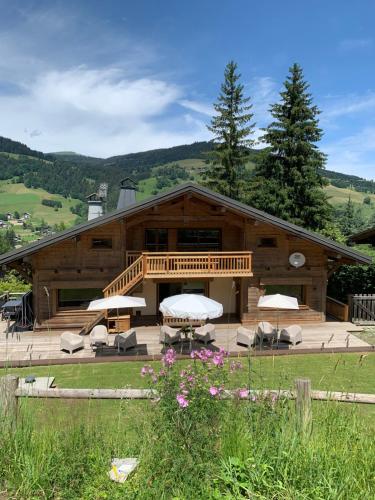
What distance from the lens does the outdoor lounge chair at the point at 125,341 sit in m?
13.2

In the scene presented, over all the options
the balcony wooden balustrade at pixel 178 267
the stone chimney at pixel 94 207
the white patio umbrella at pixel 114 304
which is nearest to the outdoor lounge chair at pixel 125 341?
the white patio umbrella at pixel 114 304

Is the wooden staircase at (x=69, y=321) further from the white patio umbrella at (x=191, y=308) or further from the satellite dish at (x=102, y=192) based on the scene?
the satellite dish at (x=102, y=192)

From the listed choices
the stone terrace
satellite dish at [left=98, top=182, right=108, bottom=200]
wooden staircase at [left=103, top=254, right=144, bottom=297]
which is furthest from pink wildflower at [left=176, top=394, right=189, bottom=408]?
satellite dish at [left=98, top=182, right=108, bottom=200]

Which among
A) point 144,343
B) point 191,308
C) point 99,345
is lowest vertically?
point 144,343

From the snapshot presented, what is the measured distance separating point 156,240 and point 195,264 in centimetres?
261

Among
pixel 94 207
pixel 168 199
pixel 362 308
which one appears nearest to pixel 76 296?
pixel 168 199

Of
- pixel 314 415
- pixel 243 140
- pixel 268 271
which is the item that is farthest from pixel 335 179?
pixel 314 415

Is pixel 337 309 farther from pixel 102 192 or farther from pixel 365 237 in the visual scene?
pixel 102 192

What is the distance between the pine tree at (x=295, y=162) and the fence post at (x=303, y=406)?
87.0 ft

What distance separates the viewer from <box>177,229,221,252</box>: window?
1884 centimetres

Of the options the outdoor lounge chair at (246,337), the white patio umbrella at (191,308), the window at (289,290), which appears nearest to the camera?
the white patio umbrella at (191,308)

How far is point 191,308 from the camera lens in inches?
461

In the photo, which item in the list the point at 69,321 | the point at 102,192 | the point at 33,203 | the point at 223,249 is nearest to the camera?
the point at 69,321

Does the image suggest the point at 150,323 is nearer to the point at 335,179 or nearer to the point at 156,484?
the point at 156,484
